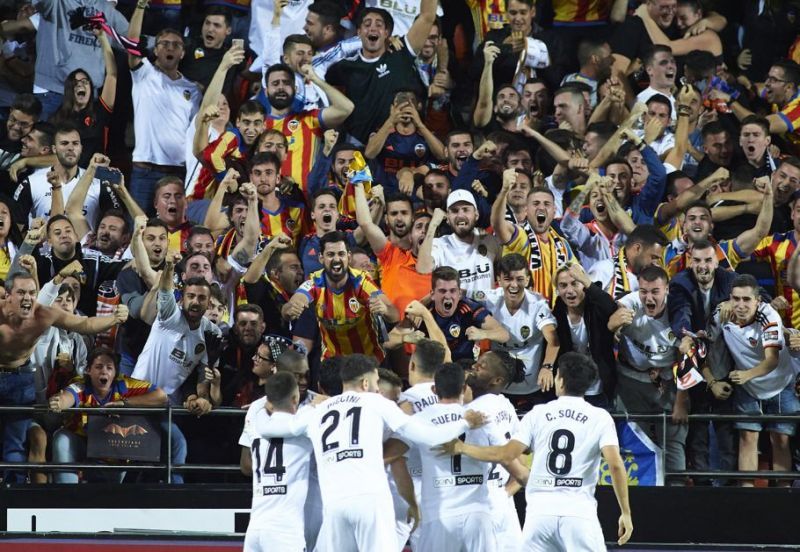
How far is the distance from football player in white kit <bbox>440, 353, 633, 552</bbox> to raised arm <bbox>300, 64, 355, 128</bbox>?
218 inches

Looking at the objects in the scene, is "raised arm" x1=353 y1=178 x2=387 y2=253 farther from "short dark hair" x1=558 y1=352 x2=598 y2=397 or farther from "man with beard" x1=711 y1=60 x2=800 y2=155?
"man with beard" x1=711 y1=60 x2=800 y2=155

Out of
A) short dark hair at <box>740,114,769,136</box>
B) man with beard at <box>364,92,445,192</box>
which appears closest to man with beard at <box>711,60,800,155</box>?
short dark hair at <box>740,114,769,136</box>

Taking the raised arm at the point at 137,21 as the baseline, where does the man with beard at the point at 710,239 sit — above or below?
below

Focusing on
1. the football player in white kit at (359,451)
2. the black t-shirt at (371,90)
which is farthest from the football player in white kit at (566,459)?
the black t-shirt at (371,90)

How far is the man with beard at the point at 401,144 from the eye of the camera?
1526cm

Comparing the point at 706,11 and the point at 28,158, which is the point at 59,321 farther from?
the point at 706,11

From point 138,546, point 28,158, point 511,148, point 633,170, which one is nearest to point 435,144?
point 511,148

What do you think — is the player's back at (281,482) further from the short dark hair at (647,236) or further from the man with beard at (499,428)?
the short dark hair at (647,236)

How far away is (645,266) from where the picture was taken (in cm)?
1321

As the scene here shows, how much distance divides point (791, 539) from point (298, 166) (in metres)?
5.94

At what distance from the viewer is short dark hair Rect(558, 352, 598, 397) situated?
10.5 m

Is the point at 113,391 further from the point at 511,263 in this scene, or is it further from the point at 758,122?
the point at 758,122

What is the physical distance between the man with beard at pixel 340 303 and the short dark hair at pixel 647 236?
2.20 metres

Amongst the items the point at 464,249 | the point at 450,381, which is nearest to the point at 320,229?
the point at 464,249
